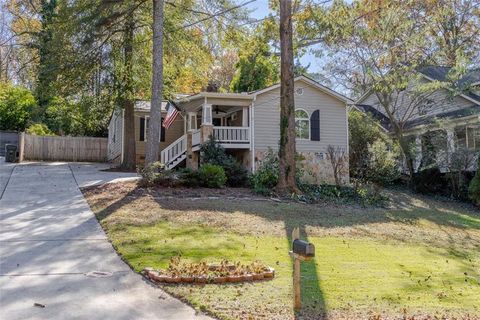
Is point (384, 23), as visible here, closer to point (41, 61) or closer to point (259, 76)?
point (259, 76)

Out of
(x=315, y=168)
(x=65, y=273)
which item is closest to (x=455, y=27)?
(x=315, y=168)

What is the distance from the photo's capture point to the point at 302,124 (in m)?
20.5

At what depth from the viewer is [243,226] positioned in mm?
10102

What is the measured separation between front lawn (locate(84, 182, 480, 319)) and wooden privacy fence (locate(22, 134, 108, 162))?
14.2 m

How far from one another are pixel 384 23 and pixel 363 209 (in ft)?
27.4

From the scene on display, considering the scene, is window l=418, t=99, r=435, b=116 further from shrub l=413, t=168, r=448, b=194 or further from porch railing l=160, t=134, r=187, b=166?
porch railing l=160, t=134, r=187, b=166

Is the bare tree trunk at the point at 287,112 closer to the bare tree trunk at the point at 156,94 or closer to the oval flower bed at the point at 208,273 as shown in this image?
the bare tree trunk at the point at 156,94

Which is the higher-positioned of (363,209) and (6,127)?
(6,127)

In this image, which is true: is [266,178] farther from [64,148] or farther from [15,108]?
[15,108]

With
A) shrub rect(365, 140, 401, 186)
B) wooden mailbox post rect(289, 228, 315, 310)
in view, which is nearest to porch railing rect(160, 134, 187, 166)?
shrub rect(365, 140, 401, 186)

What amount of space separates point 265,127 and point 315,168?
2.95 meters

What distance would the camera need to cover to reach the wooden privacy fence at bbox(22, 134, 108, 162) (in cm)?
2591

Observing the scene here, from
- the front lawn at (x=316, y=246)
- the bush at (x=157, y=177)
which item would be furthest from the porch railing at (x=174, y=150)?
the front lawn at (x=316, y=246)

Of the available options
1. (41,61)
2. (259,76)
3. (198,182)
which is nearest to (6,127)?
(41,61)
